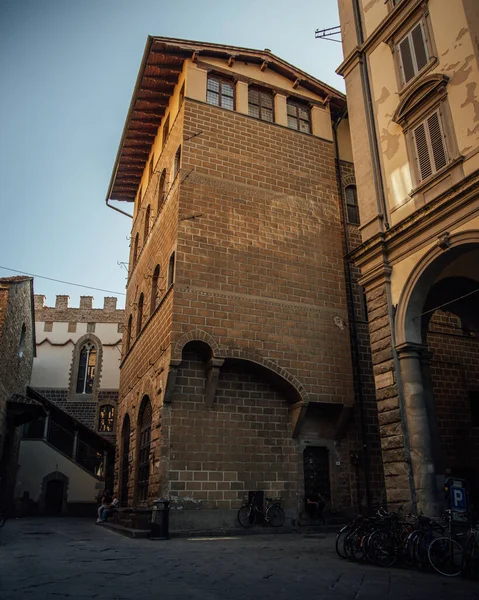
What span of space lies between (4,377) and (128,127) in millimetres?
10445

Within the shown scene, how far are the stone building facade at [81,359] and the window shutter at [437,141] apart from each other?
24.2 meters

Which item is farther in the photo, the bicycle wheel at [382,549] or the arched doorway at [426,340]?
the arched doorway at [426,340]

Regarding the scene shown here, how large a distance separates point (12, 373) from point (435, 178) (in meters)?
17.0

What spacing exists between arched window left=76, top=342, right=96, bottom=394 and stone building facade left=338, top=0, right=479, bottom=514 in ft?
76.3

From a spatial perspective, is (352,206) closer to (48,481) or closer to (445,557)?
(445,557)

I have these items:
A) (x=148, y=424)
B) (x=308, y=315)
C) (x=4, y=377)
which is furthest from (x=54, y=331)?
(x=308, y=315)

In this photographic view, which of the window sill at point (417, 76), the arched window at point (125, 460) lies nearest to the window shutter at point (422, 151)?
the window sill at point (417, 76)

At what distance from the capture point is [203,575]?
6.20 m

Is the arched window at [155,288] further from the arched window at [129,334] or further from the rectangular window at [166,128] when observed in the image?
the rectangular window at [166,128]

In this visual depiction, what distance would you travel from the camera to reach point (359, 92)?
12.3 meters

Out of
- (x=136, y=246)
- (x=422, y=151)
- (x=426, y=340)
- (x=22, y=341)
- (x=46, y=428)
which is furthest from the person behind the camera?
(x=46, y=428)

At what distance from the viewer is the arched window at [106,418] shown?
96.4 feet

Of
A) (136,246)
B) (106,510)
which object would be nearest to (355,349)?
(106,510)

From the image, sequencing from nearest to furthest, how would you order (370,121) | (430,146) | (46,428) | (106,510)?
(430,146)
(370,121)
(106,510)
(46,428)
